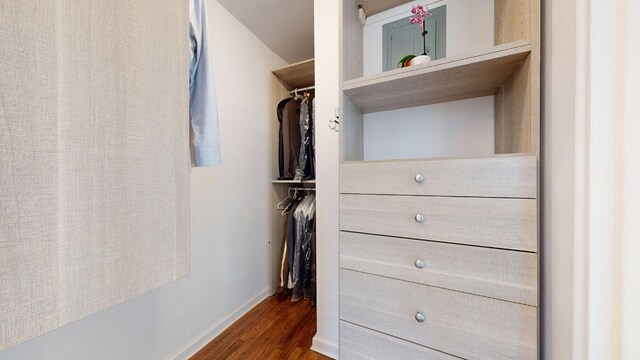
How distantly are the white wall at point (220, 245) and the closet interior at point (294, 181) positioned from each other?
4.1 inches

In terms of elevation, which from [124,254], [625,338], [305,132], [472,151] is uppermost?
[305,132]

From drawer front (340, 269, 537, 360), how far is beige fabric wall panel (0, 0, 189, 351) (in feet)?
1.69

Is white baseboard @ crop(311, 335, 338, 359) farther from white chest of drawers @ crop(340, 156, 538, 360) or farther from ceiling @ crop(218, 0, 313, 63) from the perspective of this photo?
ceiling @ crop(218, 0, 313, 63)

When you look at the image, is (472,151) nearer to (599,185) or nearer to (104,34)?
(599,185)

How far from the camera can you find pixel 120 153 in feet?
1.17

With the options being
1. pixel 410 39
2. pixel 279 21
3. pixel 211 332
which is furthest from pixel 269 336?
pixel 279 21

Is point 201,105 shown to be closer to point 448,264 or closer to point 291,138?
point 448,264

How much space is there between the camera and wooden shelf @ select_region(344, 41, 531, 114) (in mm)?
584

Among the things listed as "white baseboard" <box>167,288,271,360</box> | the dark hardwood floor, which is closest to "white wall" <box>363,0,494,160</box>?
the dark hardwood floor

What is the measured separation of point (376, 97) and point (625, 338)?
0.80 meters

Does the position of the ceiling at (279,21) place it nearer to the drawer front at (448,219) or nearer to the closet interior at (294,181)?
the closet interior at (294,181)

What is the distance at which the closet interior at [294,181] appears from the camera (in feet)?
5.54

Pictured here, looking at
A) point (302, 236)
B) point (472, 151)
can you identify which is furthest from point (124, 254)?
point (302, 236)

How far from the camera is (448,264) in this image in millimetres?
584
